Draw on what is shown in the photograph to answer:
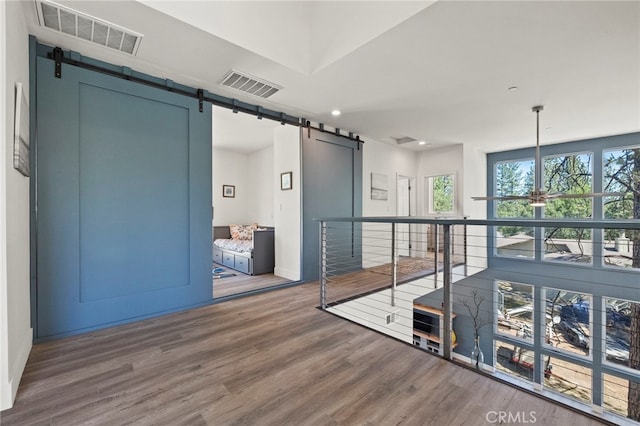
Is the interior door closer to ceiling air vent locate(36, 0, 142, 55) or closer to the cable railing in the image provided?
the cable railing

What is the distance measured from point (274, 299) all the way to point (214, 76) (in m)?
2.64

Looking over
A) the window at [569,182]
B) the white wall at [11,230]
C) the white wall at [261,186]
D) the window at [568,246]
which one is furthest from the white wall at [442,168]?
the white wall at [11,230]

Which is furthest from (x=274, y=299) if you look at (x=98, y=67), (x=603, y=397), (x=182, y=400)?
(x=603, y=397)

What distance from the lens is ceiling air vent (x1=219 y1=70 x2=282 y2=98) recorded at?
2.85 metres

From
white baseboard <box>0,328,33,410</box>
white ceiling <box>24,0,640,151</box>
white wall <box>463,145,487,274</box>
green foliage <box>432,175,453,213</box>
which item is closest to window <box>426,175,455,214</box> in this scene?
green foliage <box>432,175,453,213</box>

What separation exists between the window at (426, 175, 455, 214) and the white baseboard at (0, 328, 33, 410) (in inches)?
265

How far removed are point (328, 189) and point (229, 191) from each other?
312 centimetres

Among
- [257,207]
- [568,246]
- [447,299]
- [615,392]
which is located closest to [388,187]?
[257,207]

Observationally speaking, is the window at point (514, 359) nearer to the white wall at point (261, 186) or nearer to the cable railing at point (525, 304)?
the cable railing at point (525, 304)

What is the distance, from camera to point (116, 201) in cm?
262

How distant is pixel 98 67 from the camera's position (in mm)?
2533

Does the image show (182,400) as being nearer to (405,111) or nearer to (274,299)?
(274,299)

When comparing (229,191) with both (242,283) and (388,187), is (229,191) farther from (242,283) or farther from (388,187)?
(388,187)
